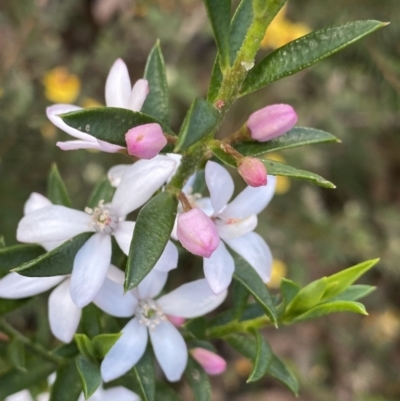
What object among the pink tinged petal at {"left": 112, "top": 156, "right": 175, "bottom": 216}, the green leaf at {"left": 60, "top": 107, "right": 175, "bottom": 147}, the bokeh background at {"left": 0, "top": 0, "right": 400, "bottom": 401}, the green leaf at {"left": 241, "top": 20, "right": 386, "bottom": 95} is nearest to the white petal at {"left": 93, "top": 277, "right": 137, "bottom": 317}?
the pink tinged petal at {"left": 112, "top": 156, "right": 175, "bottom": 216}

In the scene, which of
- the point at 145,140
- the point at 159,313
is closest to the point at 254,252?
the point at 159,313

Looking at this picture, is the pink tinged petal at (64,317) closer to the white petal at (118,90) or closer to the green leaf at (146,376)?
the green leaf at (146,376)

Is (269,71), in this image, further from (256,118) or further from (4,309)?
(4,309)

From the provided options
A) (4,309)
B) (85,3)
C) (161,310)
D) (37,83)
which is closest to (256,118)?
(161,310)

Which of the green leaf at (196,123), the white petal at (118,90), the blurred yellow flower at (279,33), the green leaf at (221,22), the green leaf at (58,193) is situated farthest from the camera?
the blurred yellow flower at (279,33)

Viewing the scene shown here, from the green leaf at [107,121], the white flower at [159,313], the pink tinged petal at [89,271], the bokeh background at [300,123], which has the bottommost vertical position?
the bokeh background at [300,123]

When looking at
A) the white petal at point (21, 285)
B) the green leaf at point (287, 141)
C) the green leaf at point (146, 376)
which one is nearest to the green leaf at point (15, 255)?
the white petal at point (21, 285)

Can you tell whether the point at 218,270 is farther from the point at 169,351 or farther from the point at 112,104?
the point at 112,104

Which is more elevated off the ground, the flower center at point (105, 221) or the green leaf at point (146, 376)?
the flower center at point (105, 221)

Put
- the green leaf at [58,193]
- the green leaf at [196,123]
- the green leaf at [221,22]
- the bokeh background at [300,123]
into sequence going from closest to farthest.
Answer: the green leaf at [196,123], the green leaf at [221,22], the green leaf at [58,193], the bokeh background at [300,123]
